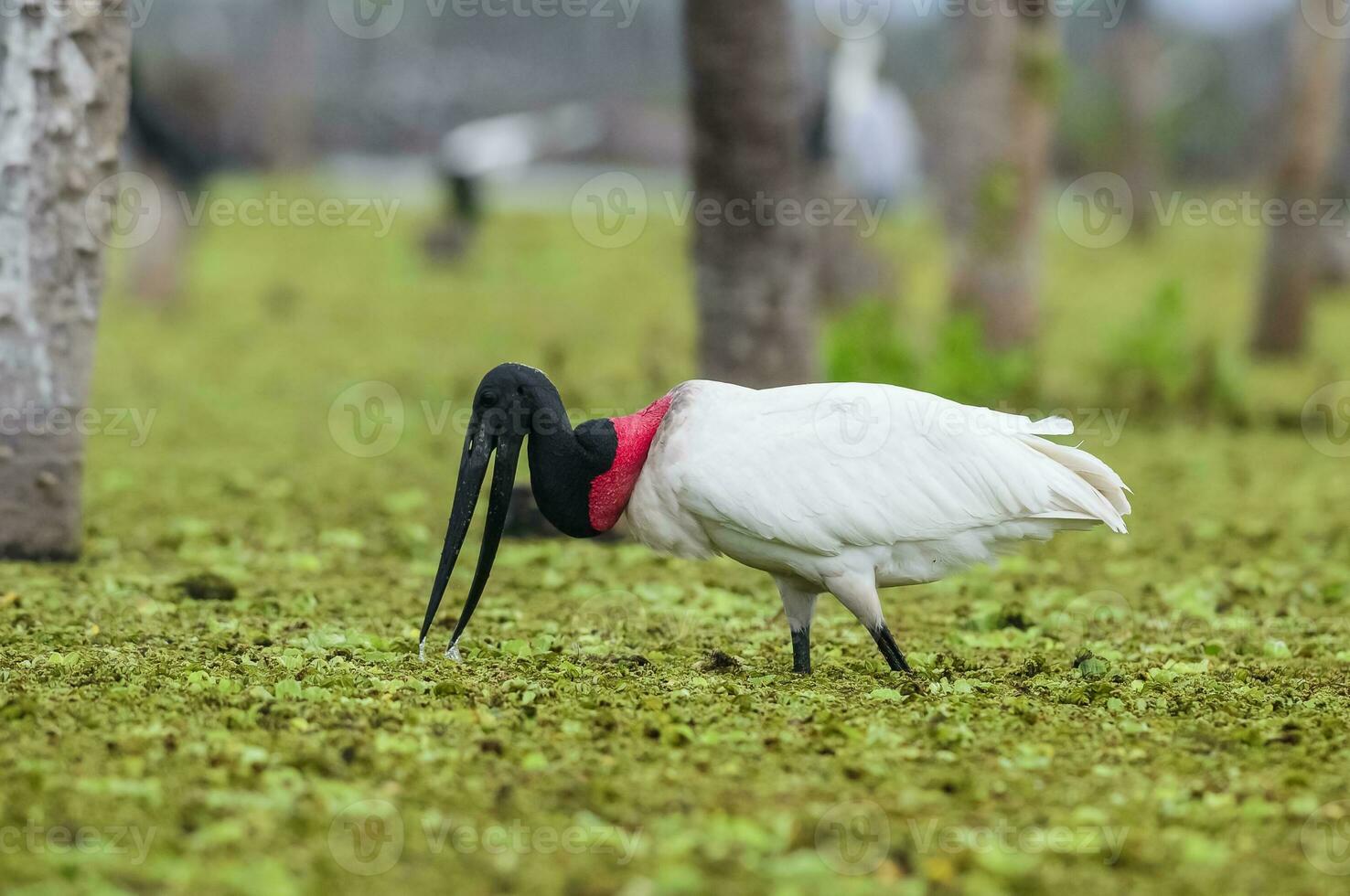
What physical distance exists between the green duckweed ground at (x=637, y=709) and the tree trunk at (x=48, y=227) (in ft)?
1.38

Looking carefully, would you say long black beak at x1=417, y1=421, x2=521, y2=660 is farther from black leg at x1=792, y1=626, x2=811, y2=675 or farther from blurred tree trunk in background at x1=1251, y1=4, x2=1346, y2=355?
blurred tree trunk in background at x1=1251, y1=4, x2=1346, y2=355

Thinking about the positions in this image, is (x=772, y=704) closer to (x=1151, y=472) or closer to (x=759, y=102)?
(x=759, y=102)

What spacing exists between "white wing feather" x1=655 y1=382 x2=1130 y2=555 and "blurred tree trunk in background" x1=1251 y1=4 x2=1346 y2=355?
9787 millimetres

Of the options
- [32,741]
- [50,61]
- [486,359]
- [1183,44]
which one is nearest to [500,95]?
[1183,44]

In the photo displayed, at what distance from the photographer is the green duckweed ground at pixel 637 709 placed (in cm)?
363

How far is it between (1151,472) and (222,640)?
6.34 metres

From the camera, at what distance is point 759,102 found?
891 cm

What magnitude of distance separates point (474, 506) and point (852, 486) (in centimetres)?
119

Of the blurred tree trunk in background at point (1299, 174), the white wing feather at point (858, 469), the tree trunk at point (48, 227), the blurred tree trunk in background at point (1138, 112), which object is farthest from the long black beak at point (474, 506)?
the blurred tree trunk in background at point (1138, 112)

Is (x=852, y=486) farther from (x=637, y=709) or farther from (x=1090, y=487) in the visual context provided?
(x=637, y=709)

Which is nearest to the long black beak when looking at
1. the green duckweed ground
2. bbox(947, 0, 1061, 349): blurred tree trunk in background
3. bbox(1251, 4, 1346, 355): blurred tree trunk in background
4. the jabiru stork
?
the jabiru stork

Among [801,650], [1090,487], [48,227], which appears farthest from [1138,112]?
[801,650]

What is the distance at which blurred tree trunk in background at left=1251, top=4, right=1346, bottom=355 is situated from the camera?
13969 mm

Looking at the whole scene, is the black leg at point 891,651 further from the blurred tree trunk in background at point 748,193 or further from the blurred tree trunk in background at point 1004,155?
the blurred tree trunk in background at point 1004,155
